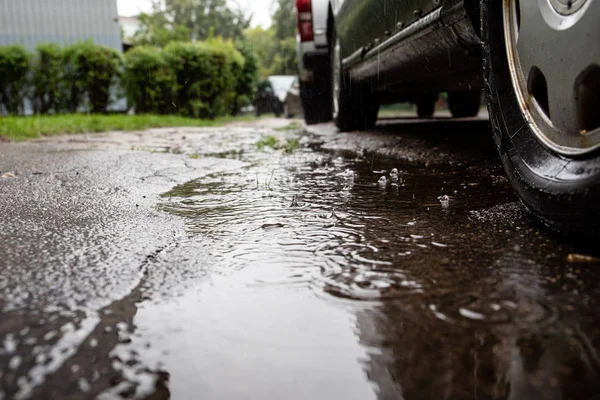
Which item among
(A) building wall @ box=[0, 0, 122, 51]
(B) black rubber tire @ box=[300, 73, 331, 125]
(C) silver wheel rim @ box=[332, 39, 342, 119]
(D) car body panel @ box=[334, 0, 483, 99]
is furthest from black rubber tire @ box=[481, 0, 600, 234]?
(A) building wall @ box=[0, 0, 122, 51]

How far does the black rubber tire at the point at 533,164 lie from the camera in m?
1.23

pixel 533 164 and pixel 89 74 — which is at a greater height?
pixel 89 74

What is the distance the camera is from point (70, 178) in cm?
284

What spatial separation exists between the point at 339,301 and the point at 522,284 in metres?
0.38

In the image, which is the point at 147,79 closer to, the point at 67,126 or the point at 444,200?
the point at 67,126

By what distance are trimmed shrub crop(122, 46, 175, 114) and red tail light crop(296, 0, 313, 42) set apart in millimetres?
5671

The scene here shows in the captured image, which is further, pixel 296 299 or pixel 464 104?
pixel 464 104

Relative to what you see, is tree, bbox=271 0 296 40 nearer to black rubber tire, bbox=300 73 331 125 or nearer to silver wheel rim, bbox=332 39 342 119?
black rubber tire, bbox=300 73 331 125

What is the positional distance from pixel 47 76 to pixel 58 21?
8.55 m

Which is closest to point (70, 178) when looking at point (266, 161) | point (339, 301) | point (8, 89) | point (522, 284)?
point (266, 161)

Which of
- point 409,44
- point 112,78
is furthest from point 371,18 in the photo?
point 112,78

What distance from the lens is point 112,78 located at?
1158 centimetres

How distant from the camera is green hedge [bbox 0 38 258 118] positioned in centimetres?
1089

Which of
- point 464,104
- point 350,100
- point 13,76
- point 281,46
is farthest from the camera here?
point 281,46
